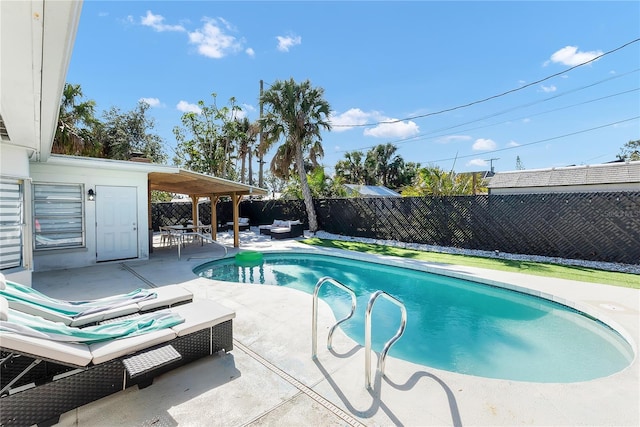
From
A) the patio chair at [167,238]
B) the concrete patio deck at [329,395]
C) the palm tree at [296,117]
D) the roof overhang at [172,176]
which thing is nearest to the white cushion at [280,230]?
the palm tree at [296,117]

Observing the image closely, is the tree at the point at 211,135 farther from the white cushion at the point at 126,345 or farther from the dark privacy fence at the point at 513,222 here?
the white cushion at the point at 126,345

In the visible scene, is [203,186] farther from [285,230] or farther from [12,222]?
[12,222]

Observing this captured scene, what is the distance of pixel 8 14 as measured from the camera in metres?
1.94

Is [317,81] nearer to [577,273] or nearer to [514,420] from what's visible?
[577,273]

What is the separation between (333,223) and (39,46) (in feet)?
50.3

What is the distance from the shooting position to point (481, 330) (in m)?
5.62

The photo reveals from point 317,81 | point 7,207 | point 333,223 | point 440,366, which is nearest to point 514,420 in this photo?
point 440,366

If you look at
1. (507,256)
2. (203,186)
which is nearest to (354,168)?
(203,186)

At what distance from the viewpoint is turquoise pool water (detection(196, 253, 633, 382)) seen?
14.3ft

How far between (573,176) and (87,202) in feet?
81.1

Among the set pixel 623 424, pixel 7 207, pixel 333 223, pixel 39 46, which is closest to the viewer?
pixel 39 46

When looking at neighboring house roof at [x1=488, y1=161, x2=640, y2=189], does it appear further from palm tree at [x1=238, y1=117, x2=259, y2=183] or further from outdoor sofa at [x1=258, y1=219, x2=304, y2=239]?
palm tree at [x1=238, y1=117, x2=259, y2=183]

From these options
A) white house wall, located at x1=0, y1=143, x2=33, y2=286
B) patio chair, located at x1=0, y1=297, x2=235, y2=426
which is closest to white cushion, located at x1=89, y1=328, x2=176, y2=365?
patio chair, located at x1=0, y1=297, x2=235, y2=426

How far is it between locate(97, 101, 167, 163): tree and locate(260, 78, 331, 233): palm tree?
1127 cm
